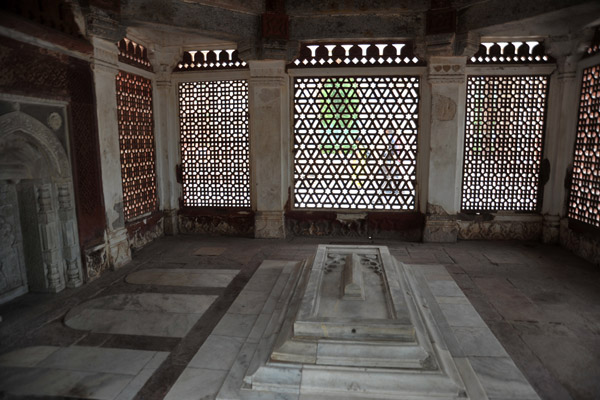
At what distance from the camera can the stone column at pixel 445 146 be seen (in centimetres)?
651

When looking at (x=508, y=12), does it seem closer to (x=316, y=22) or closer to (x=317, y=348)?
(x=316, y=22)

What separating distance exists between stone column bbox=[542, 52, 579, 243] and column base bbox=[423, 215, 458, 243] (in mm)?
Result: 1541

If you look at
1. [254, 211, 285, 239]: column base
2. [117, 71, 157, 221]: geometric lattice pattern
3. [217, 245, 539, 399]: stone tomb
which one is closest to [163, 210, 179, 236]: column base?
[117, 71, 157, 221]: geometric lattice pattern

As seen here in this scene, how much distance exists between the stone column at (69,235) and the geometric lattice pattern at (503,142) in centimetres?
606

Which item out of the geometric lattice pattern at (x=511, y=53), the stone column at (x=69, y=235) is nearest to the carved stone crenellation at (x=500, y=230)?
the geometric lattice pattern at (x=511, y=53)

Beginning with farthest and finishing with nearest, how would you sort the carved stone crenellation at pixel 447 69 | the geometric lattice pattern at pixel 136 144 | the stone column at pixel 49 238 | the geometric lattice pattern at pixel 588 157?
the carved stone crenellation at pixel 447 69 → the geometric lattice pattern at pixel 136 144 → the geometric lattice pattern at pixel 588 157 → the stone column at pixel 49 238

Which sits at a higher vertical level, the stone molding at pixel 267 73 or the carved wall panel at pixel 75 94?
the stone molding at pixel 267 73

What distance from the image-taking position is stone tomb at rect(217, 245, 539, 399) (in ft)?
8.54

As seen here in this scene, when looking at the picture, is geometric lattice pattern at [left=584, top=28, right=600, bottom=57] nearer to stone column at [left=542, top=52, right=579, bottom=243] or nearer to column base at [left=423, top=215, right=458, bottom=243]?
stone column at [left=542, top=52, right=579, bottom=243]

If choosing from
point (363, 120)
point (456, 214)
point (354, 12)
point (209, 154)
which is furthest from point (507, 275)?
point (209, 154)

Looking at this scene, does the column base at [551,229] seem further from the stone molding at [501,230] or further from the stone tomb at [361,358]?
the stone tomb at [361,358]

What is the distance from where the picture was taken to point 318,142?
7.18m

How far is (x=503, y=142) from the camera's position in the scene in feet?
22.5

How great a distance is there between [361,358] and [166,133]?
19.4ft
